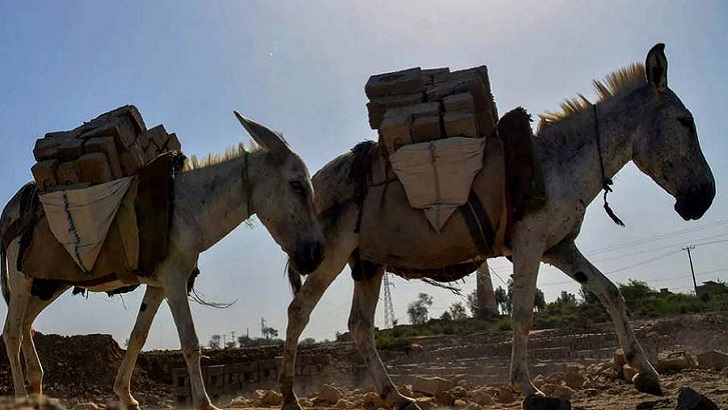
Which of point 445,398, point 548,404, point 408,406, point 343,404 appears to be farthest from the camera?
point 343,404


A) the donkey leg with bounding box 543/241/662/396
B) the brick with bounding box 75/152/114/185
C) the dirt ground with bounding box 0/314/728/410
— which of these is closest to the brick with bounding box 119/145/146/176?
the brick with bounding box 75/152/114/185

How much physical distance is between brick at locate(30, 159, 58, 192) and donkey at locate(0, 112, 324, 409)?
40.6 inches

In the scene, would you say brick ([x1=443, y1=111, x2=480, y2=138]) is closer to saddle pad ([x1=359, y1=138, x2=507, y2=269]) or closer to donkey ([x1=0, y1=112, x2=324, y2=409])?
saddle pad ([x1=359, y1=138, x2=507, y2=269])

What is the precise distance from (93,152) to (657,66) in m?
5.17

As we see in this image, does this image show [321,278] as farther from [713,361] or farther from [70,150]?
[713,361]

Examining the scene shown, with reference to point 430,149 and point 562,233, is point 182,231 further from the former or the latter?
point 562,233

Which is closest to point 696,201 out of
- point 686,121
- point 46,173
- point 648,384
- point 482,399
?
point 686,121

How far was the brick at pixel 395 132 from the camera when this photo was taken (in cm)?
617

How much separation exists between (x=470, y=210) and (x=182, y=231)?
2.44 m

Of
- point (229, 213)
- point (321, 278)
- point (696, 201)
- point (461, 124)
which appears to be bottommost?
point (321, 278)

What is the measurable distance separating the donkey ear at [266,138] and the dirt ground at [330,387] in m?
2.46

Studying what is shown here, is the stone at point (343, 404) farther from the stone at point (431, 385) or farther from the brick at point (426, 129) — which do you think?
the brick at point (426, 129)

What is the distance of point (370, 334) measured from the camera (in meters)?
6.35

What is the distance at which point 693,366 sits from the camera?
23.5 ft
